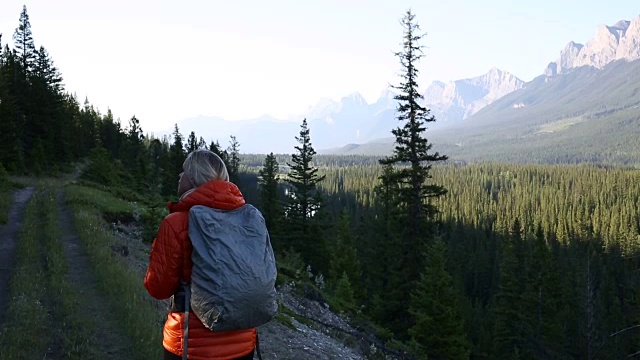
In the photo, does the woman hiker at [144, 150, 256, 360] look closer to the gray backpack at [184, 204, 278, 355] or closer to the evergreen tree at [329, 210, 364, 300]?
the gray backpack at [184, 204, 278, 355]

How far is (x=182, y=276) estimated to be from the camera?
3615 millimetres

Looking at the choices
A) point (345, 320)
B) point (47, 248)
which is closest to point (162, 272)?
point (47, 248)

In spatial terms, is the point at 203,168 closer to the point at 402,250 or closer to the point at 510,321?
the point at 402,250

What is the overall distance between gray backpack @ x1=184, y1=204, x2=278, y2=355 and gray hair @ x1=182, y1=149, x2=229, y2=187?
34 cm

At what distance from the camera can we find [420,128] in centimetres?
2073

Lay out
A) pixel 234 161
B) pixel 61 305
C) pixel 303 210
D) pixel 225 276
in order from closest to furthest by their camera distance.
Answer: pixel 225 276, pixel 61 305, pixel 303 210, pixel 234 161

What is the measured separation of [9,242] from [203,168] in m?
12.1

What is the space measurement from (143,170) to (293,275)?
32459mm

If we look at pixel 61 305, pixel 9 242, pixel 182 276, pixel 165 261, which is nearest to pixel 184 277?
pixel 182 276

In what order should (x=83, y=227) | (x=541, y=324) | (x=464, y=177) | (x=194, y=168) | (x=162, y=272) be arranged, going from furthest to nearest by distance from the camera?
1. (x=464, y=177)
2. (x=541, y=324)
3. (x=83, y=227)
4. (x=194, y=168)
5. (x=162, y=272)

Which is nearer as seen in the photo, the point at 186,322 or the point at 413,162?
the point at 186,322

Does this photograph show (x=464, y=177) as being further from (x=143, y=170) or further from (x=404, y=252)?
(x=404, y=252)

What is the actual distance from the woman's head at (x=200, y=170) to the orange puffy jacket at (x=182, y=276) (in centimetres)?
17

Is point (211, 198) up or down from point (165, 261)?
up
